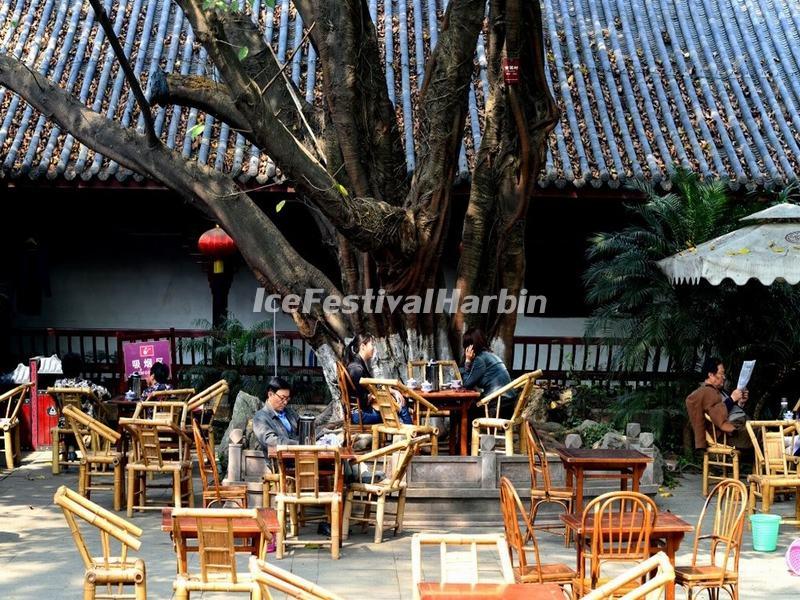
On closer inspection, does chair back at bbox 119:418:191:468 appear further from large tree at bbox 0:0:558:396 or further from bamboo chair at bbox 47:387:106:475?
large tree at bbox 0:0:558:396

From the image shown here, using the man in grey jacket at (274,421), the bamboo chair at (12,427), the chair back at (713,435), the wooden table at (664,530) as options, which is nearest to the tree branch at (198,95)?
the man in grey jacket at (274,421)

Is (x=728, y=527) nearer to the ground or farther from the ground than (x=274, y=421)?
nearer to the ground

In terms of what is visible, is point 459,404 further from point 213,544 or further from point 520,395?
point 213,544

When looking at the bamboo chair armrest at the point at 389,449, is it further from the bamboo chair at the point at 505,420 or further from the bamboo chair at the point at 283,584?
the bamboo chair at the point at 283,584

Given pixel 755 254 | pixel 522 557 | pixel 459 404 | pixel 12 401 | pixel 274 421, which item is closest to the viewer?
pixel 522 557

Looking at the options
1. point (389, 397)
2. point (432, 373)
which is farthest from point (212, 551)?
point (432, 373)

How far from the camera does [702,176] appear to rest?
1520 centimetres

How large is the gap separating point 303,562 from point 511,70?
4981 mm

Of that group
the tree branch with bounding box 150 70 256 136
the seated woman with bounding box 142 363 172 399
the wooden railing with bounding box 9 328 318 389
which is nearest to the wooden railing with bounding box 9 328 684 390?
the wooden railing with bounding box 9 328 318 389

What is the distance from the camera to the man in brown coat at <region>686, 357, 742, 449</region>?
1220 cm

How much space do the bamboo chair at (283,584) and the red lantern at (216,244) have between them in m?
9.24

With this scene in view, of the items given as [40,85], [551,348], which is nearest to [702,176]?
[551,348]

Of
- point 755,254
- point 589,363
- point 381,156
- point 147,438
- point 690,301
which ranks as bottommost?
point 147,438

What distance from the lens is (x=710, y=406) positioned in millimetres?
12234
